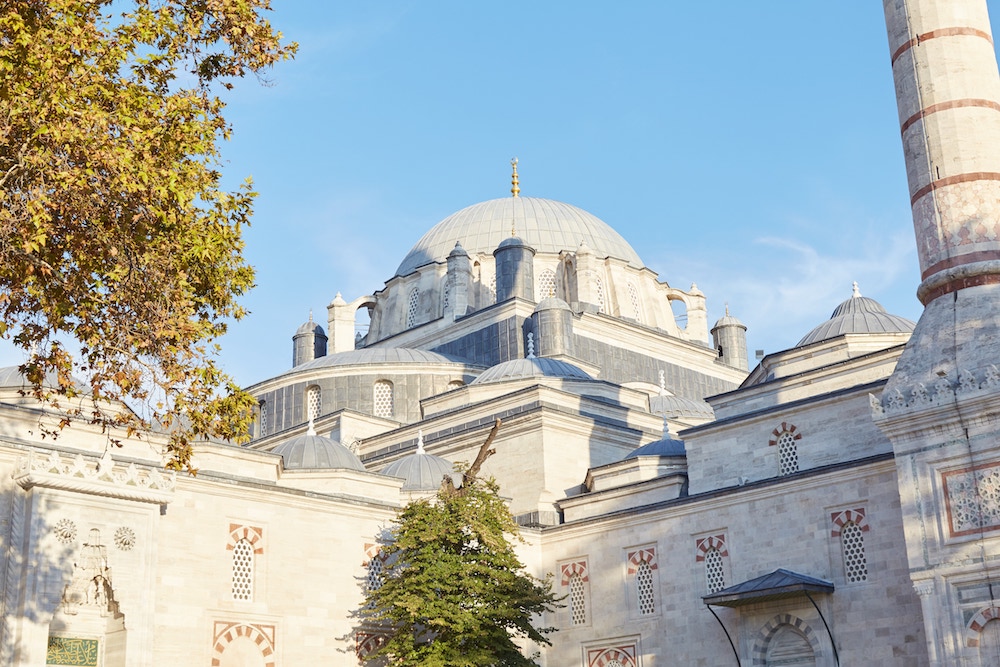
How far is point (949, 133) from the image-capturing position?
62.0ft

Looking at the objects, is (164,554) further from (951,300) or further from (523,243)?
(523,243)

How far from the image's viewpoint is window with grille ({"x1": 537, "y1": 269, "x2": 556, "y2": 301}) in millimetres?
36375

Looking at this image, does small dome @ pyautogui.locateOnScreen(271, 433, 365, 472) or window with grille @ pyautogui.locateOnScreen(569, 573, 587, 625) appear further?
small dome @ pyautogui.locateOnScreen(271, 433, 365, 472)

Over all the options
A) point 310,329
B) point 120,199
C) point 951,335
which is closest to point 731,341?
point 310,329

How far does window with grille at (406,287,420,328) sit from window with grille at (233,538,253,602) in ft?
56.6

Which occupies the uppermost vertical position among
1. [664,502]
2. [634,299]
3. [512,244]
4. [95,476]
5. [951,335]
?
[512,244]

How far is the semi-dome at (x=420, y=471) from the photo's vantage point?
2556 centimetres

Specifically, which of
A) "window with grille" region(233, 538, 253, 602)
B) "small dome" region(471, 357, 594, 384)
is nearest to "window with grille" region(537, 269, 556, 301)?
"small dome" region(471, 357, 594, 384)

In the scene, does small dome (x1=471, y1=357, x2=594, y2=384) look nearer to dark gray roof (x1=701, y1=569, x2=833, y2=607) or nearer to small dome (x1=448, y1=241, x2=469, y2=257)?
small dome (x1=448, y1=241, x2=469, y2=257)

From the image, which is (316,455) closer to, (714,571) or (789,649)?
(714,571)

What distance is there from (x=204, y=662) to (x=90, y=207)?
11.9 metres

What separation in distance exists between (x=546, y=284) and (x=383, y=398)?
6546 millimetres

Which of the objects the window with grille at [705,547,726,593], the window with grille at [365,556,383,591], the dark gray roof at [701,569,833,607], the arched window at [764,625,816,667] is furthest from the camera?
Result: the window with grille at [365,556,383,591]

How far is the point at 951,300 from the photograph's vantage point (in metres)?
18.2
